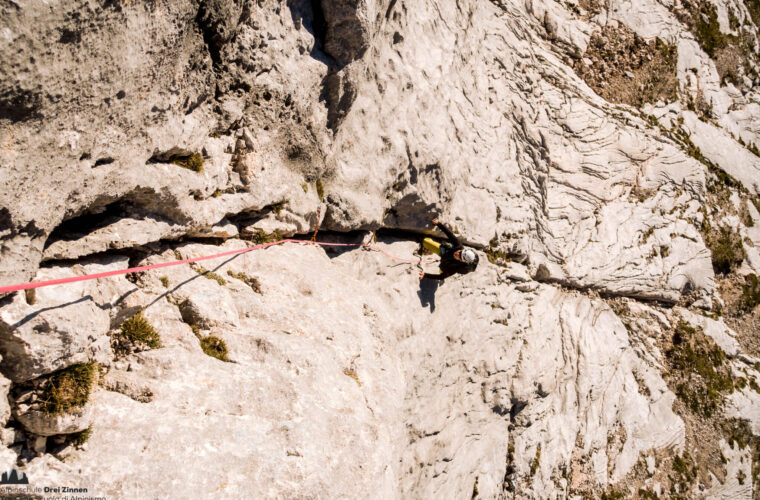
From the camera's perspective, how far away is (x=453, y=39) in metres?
16.1

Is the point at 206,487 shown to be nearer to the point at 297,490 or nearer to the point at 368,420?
the point at 297,490

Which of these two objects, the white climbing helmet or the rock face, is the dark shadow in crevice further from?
the white climbing helmet

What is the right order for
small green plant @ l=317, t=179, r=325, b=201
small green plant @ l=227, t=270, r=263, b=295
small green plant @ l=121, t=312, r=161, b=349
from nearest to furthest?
small green plant @ l=121, t=312, r=161, b=349
small green plant @ l=227, t=270, r=263, b=295
small green plant @ l=317, t=179, r=325, b=201

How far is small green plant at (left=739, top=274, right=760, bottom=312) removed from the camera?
84.4ft

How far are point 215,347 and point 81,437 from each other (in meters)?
2.47

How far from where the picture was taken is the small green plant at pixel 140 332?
8.02m

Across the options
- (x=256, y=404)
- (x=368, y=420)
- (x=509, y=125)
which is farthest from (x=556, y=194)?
(x=256, y=404)

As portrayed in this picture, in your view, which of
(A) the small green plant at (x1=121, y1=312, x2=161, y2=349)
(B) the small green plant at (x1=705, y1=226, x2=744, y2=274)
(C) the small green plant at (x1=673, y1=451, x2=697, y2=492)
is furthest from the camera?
(B) the small green plant at (x1=705, y1=226, x2=744, y2=274)

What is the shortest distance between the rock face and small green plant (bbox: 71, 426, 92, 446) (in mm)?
114

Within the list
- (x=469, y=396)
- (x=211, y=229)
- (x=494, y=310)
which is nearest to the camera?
(x=211, y=229)

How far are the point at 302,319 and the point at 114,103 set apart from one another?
536 cm

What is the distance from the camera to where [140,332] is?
809cm

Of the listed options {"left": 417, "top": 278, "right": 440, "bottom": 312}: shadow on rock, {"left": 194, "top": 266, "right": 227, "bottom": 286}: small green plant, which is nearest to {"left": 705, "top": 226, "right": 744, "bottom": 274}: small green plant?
{"left": 417, "top": 278, "right": 440, "bottom": 312}: shadow on rock

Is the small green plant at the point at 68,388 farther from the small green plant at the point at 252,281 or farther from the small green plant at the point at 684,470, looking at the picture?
the small green plant at the point at 684,470
